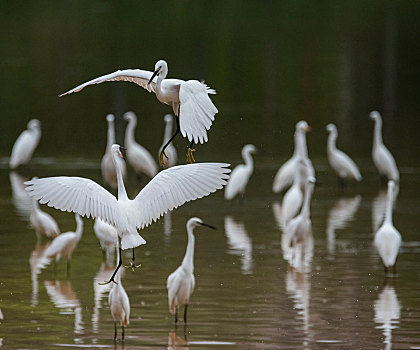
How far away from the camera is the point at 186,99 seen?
6.75 metres

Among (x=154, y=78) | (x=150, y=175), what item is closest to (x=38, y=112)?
(x=150, y=175)

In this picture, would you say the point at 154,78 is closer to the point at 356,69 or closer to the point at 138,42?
the point at 356,69

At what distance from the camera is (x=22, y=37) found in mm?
47938

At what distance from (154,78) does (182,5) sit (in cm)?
5034

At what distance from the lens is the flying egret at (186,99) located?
6.50 m

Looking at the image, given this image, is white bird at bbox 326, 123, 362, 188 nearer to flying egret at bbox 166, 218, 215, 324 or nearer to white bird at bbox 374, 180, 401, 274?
white bird at bbox 374, 180, 401, 274

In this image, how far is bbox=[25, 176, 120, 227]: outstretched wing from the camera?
7.59 m

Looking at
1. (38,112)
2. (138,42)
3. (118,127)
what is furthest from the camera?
(138,42)

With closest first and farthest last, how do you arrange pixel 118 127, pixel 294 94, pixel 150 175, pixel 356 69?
pixel 150 175 → pixel 118 127 → pixel 294 94 → pixel 356 69

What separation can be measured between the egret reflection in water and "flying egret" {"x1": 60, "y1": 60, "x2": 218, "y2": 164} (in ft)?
18.2

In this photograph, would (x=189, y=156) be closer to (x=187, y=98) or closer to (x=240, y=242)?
(x=187, y=98)

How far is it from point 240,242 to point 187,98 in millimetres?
7669

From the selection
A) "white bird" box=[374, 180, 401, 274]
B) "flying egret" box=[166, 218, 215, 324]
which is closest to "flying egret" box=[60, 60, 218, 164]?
"flying egret" box=[166, 218, 215, 324]

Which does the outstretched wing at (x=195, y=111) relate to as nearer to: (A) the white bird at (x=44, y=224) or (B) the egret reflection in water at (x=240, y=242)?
(B) the egret reflection in water at (x=240, y=242)
